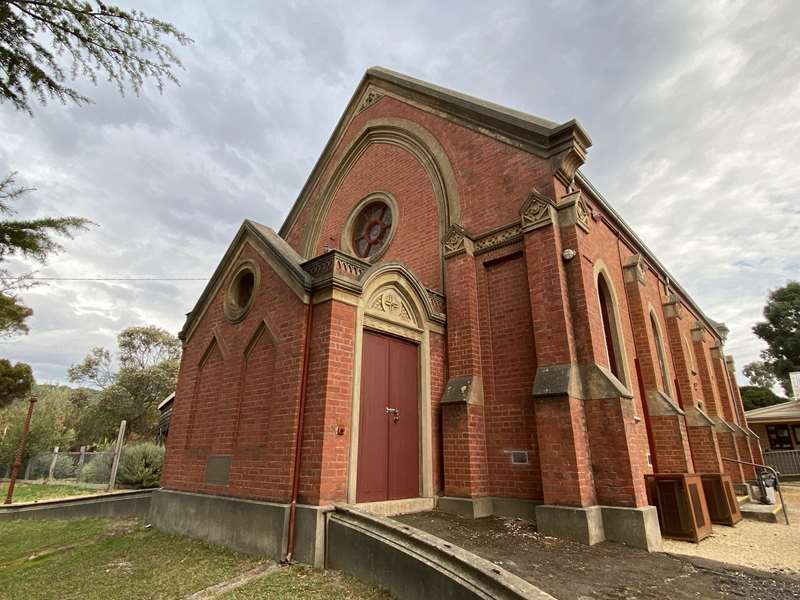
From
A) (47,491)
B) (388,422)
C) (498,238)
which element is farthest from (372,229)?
(47,491)

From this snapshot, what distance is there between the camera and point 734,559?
5.50 metres

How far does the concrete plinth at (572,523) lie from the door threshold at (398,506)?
1.93m

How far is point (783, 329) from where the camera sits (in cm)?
3719

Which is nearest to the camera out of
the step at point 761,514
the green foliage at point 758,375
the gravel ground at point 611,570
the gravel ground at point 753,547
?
the gravel ground at point 611,570

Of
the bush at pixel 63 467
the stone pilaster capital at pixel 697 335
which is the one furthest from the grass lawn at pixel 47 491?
the stone pilaster capital at pixel 697 335

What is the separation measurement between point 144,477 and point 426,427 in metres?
11.7

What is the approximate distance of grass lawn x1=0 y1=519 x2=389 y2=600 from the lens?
15.1ft

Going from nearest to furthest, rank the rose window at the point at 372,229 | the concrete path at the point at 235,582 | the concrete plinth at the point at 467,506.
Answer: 1. the concrete path at the point at 235,582
2. the concrete plinth at the point at 467,506
3. the rose window at the point at 372,229

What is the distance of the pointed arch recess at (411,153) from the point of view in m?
9.83

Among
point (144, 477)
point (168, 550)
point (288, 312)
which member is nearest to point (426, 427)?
point (288, 312)

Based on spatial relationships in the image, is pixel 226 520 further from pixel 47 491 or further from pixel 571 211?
pixel 47 491

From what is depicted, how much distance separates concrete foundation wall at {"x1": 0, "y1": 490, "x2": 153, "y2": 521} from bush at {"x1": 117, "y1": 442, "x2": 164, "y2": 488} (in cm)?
297

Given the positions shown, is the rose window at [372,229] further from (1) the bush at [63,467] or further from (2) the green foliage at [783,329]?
(2) the green foliage at [783,329]

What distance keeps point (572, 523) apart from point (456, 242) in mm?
5460
